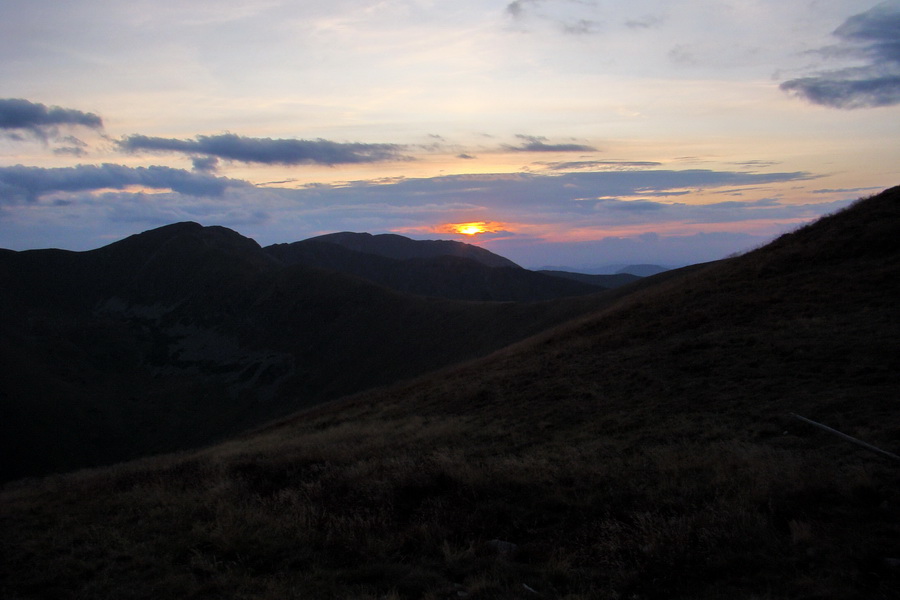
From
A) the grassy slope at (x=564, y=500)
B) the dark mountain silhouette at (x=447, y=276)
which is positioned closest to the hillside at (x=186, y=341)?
the grassy slope at (x=564, y=500)

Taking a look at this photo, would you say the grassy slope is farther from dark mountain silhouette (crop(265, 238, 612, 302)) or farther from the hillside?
dark mountain silhouette (crop(265, 238, 612, 302))

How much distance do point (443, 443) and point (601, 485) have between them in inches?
185

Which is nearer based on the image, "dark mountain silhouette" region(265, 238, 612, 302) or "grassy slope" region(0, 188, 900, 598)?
"grassy slope" region(0, 188, 900, 598)

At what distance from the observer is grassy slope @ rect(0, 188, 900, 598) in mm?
5684

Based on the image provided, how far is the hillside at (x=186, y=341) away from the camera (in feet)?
191

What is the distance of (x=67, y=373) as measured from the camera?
7431 cm

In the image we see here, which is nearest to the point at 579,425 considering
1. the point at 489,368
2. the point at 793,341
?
the point at 793,341

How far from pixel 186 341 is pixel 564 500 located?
9394cm

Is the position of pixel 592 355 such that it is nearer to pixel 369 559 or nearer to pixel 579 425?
pixel 579 425

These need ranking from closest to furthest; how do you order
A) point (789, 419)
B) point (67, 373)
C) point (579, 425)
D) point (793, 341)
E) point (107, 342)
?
point (789, 419) → point (579, 425) → point (793, 341) → point (67, 373) → point (107, 342)

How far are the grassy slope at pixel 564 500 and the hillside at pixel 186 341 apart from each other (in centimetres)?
3525

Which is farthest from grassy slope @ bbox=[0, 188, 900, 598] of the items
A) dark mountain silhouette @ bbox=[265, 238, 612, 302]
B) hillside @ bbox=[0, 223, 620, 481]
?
dark mountain silhouette @ bbox=[265, 238, 612, 302]

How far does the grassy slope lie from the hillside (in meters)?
35.3

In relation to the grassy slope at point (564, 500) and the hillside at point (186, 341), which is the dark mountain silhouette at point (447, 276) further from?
the grassy slope at point (564, 500)
